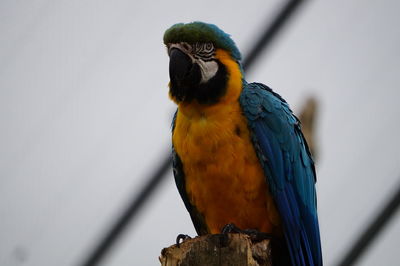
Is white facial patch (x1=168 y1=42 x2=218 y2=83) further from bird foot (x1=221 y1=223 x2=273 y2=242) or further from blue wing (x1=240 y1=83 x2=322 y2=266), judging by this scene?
bird foot (x1=221 y1=223 x2=273 y2=242)

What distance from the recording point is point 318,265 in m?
3.47

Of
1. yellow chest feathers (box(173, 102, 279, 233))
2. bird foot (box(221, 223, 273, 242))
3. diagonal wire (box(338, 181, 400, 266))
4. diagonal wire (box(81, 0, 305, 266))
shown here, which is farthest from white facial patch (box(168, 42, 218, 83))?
diagonal wire (box(338, 181, 400, 266))

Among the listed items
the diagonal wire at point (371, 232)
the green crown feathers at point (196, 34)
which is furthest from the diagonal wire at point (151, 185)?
the diagonal wire at point (371, 232)

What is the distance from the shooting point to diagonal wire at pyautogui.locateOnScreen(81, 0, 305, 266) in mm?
4359

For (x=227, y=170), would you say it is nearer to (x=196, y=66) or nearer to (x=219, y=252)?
(x=196, y=66)

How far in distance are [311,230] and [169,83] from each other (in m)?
1.12

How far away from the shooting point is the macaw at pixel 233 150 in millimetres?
3387

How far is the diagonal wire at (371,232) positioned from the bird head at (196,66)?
207 centimetres

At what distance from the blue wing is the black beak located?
0.35 meters

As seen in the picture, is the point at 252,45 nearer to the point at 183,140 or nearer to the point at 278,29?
the point at 278,29

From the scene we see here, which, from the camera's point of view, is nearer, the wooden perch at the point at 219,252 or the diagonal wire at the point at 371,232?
the wooden perch at the point at 219,252

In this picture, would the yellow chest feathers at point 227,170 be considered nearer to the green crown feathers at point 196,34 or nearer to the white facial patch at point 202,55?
the white facial patch at point 202,55

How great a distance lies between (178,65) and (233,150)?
1.78 feet

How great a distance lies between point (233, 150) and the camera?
339 centimetres
